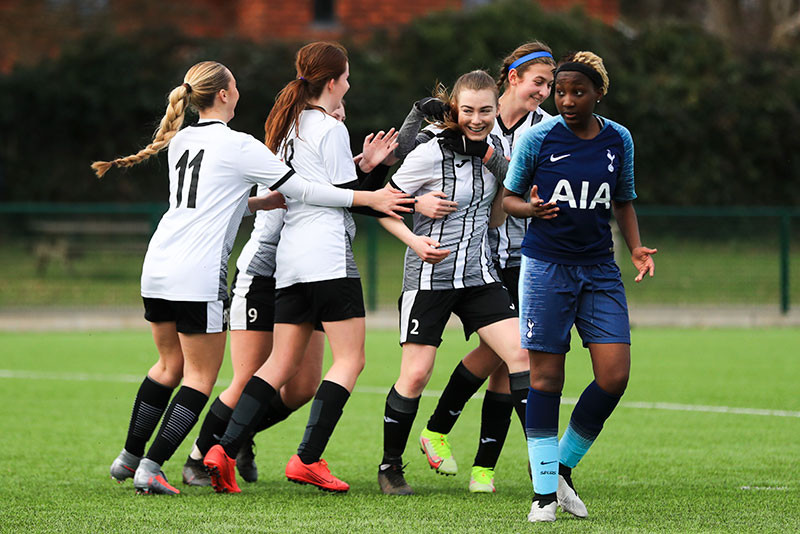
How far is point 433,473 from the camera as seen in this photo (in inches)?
265

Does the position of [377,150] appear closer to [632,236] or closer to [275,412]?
[632,236]

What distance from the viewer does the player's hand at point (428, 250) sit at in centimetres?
555

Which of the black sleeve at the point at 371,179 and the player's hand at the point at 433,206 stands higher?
the black sleeve at the point at 371,179

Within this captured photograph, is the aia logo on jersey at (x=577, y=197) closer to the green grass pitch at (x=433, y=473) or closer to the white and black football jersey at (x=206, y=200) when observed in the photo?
the white and black football jersey at (x=206, y=200)

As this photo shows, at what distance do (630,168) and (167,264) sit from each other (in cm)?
216

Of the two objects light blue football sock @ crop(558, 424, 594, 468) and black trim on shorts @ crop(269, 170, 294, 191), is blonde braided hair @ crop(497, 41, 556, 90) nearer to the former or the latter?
black trim on shorts @ crop(269, 170, 294, 191)

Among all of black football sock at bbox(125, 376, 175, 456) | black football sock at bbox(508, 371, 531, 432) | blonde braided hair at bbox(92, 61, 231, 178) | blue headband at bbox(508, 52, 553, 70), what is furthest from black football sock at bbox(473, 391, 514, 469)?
blonde braided hair at bbox(92, 61, 231, 178)

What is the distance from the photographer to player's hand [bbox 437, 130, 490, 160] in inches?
230

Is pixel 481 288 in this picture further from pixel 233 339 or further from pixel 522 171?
pixel 233 339

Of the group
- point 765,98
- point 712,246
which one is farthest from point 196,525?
point 765,98

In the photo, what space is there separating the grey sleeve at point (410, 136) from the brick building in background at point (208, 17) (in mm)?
18198

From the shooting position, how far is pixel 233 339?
643 centimetres

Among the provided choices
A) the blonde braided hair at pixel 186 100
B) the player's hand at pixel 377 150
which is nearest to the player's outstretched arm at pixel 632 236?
the player's hand at pixel 377 150

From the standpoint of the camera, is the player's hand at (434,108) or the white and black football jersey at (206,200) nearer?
the white and black football jersey at (206,200)
